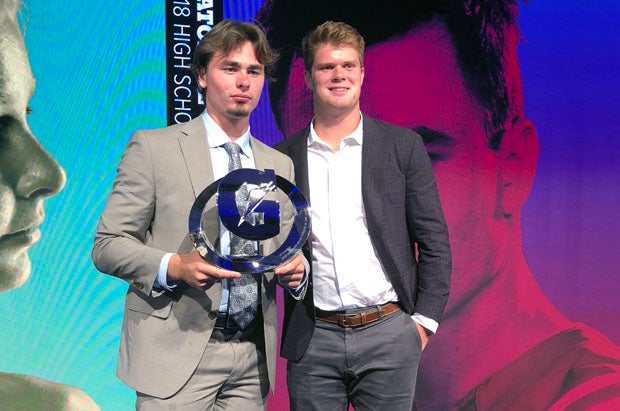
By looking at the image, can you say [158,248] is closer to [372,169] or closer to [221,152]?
[221,152]

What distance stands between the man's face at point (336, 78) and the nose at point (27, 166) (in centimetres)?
165

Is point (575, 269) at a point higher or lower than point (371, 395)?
higher

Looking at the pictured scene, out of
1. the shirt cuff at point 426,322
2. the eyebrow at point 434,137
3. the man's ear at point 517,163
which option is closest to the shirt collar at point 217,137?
the shirt cuff at point 426,322

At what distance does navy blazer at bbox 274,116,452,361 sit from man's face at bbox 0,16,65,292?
1.53 m

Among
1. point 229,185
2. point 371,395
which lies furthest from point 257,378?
point 229,185

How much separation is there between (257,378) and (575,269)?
97.1 inches

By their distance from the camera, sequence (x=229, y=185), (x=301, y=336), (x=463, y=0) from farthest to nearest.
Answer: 1. (x=463, y=0)
2. (x=301, y=336)
3. (x=229, y=185)

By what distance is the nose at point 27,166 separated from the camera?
3.28 metres

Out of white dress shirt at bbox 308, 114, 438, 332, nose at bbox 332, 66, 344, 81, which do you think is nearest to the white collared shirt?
white dress shirt at bbox 308, 114, 438, 332

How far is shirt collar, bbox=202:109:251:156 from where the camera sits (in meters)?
2.14

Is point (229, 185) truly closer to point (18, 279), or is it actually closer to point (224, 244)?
point (224, 244)

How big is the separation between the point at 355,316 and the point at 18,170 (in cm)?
202

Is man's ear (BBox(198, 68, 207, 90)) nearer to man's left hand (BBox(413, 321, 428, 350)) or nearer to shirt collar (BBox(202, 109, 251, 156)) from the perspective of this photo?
shirt collar (BBox(202, 109, 251, 156))

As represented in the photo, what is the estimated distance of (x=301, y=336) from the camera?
2.39m
